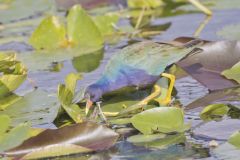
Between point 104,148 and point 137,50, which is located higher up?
point 137,50

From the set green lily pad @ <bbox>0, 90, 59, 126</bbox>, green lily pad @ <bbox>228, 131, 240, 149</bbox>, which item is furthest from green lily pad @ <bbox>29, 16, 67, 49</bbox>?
green lily pad @ <bbox>228, 131, 240, 149</bbox>

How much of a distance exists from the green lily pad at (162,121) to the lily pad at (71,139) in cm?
15

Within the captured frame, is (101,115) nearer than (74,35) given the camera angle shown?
Yes

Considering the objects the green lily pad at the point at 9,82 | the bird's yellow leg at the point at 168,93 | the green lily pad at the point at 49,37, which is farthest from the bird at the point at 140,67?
the green lily pad at the point at 49,37

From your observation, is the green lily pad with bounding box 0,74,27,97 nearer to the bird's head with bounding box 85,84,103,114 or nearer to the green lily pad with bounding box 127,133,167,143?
the bird's head with bounding box 85,84,103,114

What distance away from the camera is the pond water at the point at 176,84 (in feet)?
9.09

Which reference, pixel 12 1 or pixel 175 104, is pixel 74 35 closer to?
pixel 175 104

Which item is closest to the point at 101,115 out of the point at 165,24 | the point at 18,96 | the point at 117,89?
the point at 117,89

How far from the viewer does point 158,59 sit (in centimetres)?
340

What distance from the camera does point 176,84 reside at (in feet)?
12.4

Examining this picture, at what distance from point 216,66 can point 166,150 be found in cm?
90

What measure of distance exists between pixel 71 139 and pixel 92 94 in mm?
558

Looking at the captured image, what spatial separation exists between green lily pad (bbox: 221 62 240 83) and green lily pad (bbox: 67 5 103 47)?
1325mm

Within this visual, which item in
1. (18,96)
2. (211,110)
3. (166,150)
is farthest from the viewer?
(18,96)
